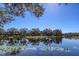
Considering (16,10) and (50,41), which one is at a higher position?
(16,10)

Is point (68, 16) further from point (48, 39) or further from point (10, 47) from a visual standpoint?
point (10, 47)

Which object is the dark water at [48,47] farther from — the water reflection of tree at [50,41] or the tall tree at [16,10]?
A: the tall tree at [16,10]

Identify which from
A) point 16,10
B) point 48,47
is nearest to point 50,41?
point 48,47

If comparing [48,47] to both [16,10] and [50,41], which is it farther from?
[16,10]

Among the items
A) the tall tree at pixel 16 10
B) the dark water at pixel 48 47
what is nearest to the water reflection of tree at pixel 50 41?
the dark water at pixel 48 47

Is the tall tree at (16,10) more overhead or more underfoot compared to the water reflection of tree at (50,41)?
more overhead

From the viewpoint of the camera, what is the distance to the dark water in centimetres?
227

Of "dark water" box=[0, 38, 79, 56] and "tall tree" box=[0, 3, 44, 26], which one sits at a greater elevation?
"tall tree" box=[0, 3, 44, 26]

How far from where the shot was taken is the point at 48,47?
2.28 metres

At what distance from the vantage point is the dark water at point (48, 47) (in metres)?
2.27

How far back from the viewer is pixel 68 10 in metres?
2.29

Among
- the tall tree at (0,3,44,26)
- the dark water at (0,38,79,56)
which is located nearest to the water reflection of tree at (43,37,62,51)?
the dark water at (0,38,79,56)

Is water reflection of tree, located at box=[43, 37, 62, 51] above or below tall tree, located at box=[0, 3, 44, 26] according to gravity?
below

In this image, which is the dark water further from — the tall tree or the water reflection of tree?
the tall tree
